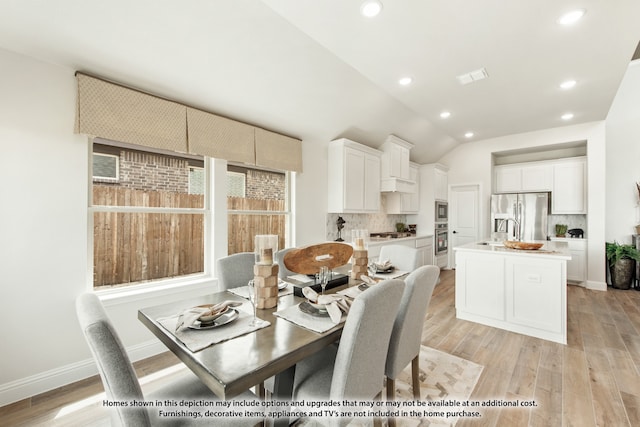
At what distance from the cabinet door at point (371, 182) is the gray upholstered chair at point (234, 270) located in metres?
2.70

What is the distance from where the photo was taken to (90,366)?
2.16m

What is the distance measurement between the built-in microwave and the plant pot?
9.15 ft

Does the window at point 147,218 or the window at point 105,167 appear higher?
the window at point 105,167

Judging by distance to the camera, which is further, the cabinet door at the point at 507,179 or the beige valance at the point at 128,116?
the cabinet door at the point at 507,179

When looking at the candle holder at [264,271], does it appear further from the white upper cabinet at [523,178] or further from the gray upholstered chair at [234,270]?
the white upper cabinet at [523,178]

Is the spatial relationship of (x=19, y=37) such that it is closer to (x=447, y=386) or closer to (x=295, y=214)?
(x=295, y=214)

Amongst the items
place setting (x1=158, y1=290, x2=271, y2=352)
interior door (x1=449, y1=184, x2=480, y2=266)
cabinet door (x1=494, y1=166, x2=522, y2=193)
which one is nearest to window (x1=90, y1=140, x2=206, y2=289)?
place setting (x1=158, y1=290, x2=271, y2=352)

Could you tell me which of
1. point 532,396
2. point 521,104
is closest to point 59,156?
point 532,396

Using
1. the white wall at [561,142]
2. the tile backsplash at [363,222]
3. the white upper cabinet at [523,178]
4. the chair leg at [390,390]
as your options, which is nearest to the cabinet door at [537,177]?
the white upper cabinet at [523,178]

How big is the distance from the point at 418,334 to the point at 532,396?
102cm

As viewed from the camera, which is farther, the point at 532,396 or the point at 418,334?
the point at 532,396

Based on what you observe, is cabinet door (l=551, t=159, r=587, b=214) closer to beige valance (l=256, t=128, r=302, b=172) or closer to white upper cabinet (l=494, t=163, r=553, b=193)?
white upper cabinet (l=494, t=163, r=553, b=193)

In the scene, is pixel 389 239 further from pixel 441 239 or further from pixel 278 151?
pixel 278 151

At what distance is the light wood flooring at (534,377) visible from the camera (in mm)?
1728
